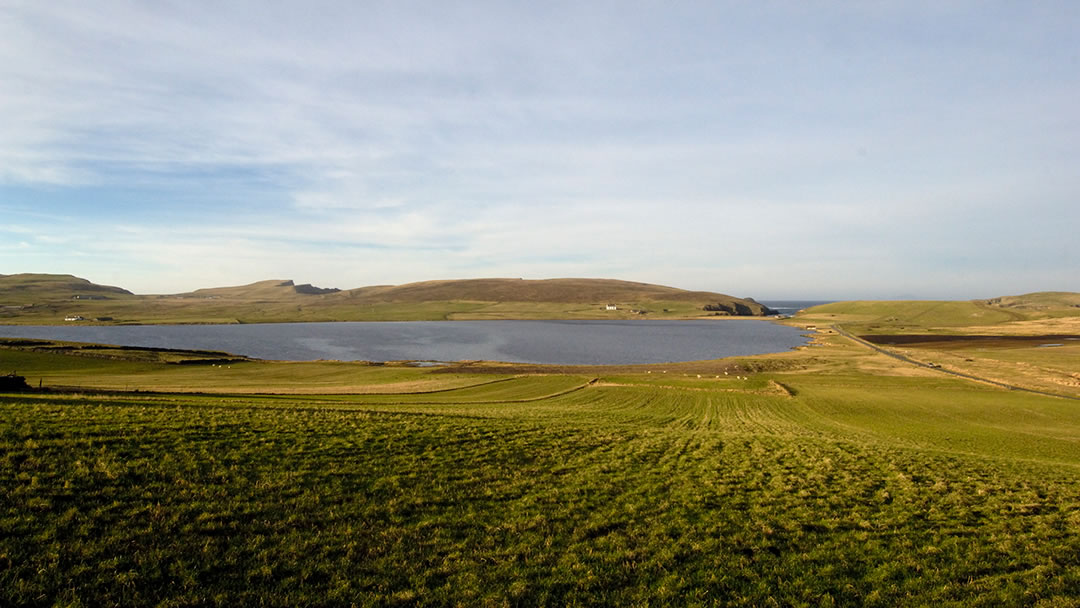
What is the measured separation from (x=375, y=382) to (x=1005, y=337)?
576ft

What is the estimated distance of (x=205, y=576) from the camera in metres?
9.73

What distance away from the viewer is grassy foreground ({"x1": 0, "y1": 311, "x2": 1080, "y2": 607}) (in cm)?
999

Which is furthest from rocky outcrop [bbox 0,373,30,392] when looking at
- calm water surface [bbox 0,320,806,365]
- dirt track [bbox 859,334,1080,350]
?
dirt track [bbox 859,334,1080,350]

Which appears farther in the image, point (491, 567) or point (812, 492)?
point (812, 492)

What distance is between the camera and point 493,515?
1382cm

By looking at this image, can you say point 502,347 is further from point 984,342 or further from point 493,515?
point 493,515

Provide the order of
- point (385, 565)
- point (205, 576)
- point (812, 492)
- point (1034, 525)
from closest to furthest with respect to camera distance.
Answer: point (205, 576), point (385, 565), point (1034, 525), point (812, 492)

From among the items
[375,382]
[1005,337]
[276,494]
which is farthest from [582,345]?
[276,494]

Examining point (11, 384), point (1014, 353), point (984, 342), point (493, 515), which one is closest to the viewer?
point (493, 515)

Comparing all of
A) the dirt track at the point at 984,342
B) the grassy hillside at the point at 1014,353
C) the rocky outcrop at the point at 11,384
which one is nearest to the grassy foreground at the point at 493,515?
the rocky outcrop at the point at 11,384

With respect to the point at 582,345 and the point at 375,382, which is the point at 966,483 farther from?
the point at 582,345

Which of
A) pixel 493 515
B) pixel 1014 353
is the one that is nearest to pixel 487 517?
pixel 493 515

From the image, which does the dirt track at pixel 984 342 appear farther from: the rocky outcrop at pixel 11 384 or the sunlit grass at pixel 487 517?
the rocky outcrop at pixel 11 384

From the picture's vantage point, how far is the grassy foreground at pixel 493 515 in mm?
9992
